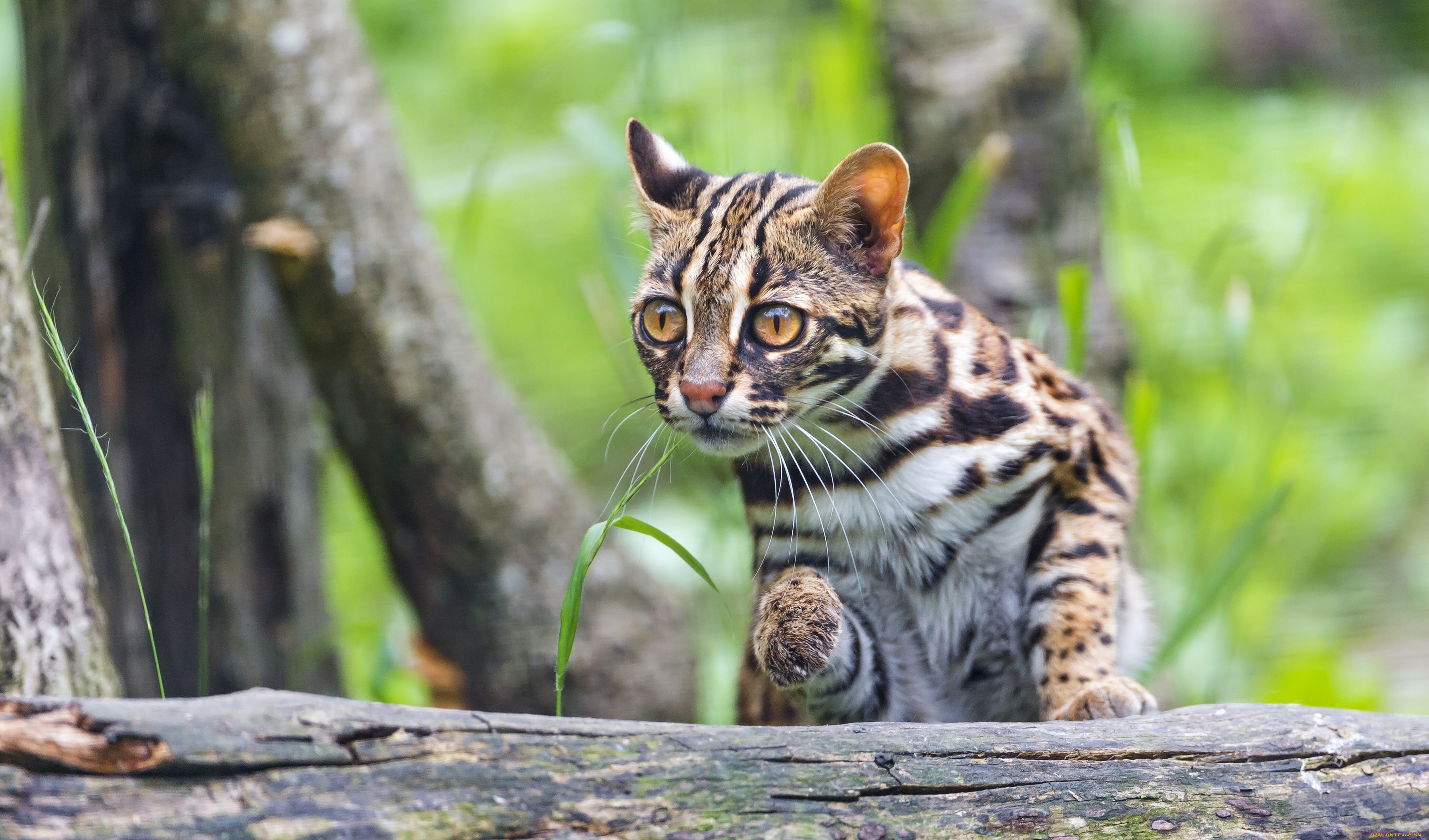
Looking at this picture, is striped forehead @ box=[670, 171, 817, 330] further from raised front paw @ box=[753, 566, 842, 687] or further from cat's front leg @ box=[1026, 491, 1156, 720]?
cat's front leg @ box=[1026, 491, 1156, 720]

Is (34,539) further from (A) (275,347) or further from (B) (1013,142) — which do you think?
(B) (1013,142)

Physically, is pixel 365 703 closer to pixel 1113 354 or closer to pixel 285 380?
pixel 285 380

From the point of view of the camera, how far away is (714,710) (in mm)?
4605

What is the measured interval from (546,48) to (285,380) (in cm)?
466

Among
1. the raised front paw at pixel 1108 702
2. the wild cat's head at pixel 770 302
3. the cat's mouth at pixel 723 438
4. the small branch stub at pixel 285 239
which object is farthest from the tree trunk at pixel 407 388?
the raised front paw at pixel 1108 702

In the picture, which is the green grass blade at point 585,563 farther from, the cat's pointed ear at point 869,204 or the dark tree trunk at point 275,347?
the dark tree trunk at point 275,347

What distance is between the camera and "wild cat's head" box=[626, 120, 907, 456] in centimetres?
235

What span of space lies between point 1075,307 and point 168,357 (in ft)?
9.21

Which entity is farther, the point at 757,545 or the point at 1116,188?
the point at 1116,188

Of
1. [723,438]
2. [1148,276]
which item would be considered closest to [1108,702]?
[723,438]

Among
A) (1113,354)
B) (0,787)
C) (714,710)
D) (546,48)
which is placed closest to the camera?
(0,787)

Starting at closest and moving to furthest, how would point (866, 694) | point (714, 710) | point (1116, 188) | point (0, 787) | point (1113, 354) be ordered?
point (0, 787) → point (866, 694) → point (1113, 354) → point (714, 710) → point (1116, 188)

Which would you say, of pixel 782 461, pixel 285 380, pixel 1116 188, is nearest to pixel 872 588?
pixel 782 461

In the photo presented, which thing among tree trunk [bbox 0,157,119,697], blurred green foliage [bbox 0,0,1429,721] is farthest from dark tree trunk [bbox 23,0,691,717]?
tree trunk [bbox 0,157,119,697]
